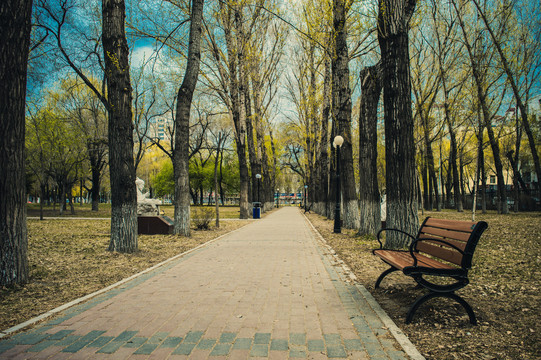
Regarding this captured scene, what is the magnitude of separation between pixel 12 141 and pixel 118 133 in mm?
3106

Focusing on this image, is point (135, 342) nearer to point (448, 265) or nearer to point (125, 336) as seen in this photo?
point (125, 336)

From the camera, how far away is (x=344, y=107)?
1334 centimetres


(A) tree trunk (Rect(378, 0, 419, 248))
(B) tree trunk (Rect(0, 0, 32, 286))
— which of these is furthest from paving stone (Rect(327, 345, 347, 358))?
(A) tree trunk (Rect(378, 0, 419, 248))

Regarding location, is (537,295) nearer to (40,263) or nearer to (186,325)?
(186,325)

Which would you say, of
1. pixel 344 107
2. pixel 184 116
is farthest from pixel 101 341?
pixel 344 107

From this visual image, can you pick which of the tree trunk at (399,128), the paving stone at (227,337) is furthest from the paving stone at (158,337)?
the tree trunk at (399,128)

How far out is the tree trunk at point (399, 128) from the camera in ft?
Result: 25.8

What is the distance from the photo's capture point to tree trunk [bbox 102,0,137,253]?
8.09 metres

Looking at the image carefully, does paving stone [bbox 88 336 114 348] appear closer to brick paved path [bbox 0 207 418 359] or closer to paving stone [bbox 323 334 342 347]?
brick paved path [bbox 0 207 418 359]

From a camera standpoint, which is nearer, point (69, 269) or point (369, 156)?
point (69, 269)

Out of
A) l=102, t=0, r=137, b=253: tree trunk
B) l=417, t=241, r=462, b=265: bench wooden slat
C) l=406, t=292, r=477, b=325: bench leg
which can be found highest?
l=102, t=0, r=137, b=253: tree trunk

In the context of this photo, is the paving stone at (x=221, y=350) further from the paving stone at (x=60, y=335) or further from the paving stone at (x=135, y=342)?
the paving stone at (x=60, y=335)

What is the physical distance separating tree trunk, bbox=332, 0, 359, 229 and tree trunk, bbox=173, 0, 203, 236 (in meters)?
4.90

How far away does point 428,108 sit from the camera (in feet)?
82.9
